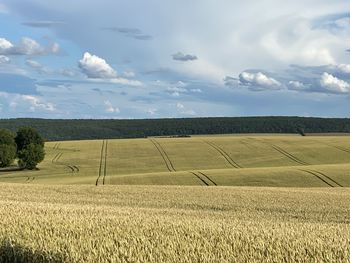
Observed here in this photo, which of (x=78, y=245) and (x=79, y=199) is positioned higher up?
(x=78, y=245)

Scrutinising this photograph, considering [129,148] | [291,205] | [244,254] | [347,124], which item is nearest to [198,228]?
[244,254]

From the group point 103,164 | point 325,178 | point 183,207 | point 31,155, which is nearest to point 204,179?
point 325,178

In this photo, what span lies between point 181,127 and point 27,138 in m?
95.8

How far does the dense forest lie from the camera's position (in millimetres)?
168500

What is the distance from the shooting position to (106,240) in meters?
8.54

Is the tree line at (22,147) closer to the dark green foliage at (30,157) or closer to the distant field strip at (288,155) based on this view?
the dark green foliage at (30,157)

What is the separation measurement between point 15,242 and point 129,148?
86.9m

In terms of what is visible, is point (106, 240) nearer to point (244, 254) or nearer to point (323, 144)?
point (244, 254)

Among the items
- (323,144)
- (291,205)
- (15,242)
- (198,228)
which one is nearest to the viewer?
(15,242)

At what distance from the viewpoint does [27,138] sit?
3460 inches

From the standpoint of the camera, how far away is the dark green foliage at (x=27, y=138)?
284 feet

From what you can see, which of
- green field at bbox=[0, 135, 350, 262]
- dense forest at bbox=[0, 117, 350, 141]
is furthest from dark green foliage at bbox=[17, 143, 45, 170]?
dense forest at bbox=[0, 117, 350, 141]

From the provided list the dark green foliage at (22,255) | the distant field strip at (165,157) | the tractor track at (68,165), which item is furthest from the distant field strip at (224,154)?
the dark green foliage at (22,255)

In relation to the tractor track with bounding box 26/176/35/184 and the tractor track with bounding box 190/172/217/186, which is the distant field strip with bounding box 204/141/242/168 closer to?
the tractor track with bounding box 190/172/217/186
